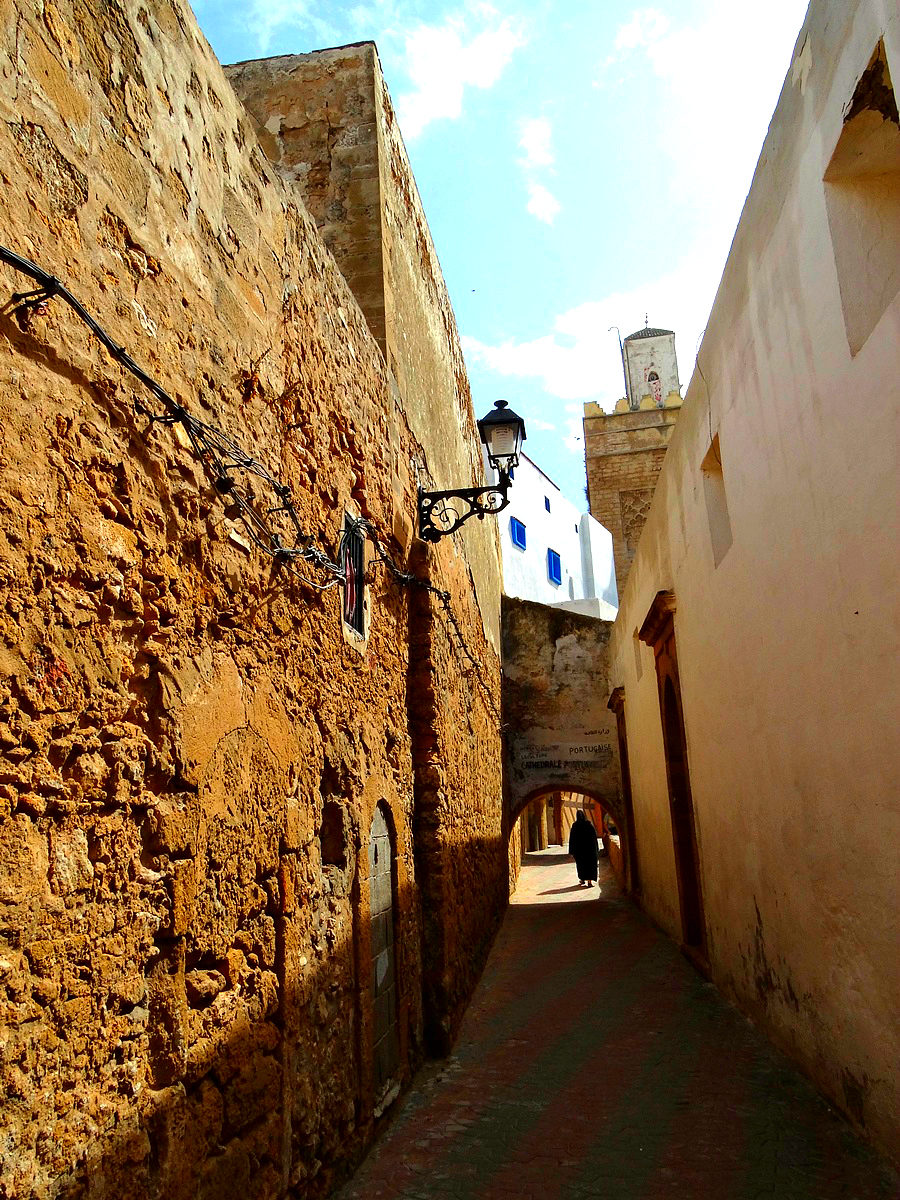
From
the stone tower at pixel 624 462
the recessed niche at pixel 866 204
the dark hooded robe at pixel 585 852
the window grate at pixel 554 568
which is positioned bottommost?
the dark hooded robe at pixel 585 852

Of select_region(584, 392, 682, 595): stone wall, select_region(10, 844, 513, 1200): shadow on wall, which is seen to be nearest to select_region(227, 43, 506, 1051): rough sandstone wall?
select_region(10, 844, 513, 1200): shadow on wall

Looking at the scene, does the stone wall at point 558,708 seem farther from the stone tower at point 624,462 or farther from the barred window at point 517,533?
the stone tower at point 624,462

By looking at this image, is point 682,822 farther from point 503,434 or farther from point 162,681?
point 162,681

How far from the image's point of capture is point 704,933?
7.25 metres

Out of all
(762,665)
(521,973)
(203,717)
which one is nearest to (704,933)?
(521,973)

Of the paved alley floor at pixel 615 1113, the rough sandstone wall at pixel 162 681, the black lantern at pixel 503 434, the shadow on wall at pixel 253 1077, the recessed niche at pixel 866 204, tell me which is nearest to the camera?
the rough sandstone wall at pixel 162 681

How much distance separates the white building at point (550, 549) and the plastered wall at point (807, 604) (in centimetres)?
1360

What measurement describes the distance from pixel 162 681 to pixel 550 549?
24062 mm

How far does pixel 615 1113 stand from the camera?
4496 mm

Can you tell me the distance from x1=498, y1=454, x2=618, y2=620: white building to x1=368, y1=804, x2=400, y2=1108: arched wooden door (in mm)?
14848

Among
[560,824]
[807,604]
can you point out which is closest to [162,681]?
[807,604]

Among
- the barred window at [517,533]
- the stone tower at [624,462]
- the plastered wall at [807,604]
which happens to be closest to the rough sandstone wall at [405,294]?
the plastered wall at [807,604]

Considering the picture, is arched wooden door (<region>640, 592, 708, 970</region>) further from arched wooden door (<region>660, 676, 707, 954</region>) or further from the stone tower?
the stone tower

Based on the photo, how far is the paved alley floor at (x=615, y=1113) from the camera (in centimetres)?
360
